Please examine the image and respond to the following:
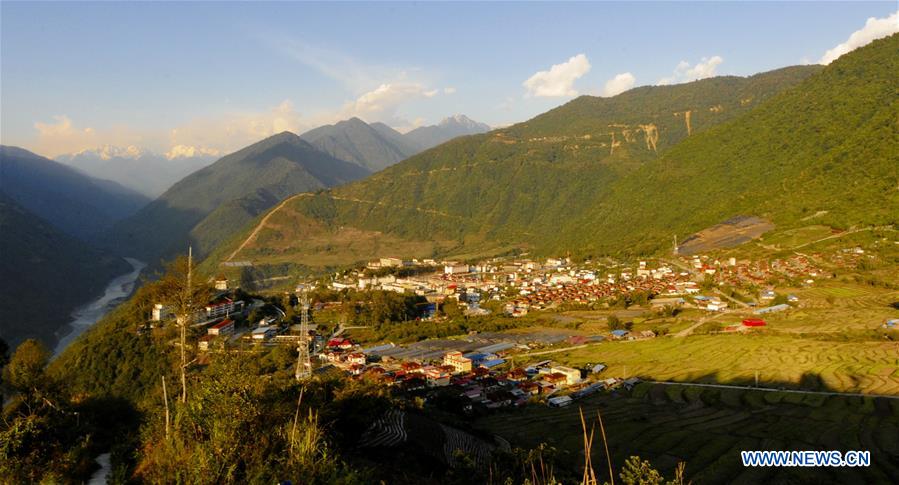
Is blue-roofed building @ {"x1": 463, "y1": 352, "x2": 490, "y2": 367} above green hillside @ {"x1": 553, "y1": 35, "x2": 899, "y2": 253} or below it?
below

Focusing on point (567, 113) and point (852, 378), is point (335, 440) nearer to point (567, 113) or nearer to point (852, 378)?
point (852, 378)

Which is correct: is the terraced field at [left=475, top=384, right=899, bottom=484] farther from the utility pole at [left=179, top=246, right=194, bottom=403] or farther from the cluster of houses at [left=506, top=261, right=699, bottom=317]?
the cluster of houses at [left=506, top=261, right=699, bottom=317]

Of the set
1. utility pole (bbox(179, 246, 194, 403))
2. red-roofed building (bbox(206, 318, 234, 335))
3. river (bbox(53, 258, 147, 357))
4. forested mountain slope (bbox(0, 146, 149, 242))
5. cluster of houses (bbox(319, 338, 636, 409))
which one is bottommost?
river (bbox(53, 258, 147, 357))

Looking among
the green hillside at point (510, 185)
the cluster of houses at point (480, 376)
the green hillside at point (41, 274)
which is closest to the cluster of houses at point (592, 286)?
the cluster of houses at point (480, 376)

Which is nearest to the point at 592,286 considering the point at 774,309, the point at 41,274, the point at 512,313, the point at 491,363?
the point at 512,313

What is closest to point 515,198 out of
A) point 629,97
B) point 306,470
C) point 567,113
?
point 567,113

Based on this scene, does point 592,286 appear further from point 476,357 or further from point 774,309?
point 476,357

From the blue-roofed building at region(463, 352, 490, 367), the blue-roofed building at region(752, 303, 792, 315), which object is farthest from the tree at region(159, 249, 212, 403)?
the blue-roofed building at region(752, 303, 792, 315)

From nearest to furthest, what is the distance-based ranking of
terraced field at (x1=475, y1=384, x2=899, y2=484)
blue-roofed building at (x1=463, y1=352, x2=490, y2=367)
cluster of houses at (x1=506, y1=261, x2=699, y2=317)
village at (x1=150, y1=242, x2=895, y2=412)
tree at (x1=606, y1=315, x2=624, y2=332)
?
terraced field at (x1=475, y1=384, x2=899, y2=484)
village at (x1=150, y1=242, x2=895, y2=412)
blue-roofed building at (x1=463, y1=352, x2=490, y2=367)
tree at (x1=606, y1=315, x2=624, y2=332)
cluster of houses at (x1=506, y1=261, x2=699, y2=317)
